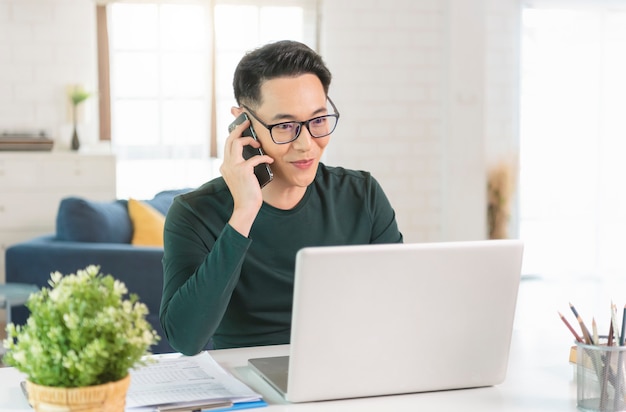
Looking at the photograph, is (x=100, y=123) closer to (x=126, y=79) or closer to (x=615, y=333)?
(x=126, y=79)

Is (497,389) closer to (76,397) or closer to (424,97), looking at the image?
(76,397)

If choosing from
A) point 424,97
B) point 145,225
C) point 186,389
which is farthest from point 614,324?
point 424,97

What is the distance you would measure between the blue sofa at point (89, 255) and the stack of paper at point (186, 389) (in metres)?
2.38

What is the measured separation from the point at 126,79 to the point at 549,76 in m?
3.20

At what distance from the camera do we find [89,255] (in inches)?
168

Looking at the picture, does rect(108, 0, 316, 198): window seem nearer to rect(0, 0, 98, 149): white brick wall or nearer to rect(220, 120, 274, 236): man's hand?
rect(0, 0, 98, 149): white brick wall

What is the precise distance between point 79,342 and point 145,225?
3.79m

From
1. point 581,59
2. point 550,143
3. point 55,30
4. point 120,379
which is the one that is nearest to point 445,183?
point 550,143

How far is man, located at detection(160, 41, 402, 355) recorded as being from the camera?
197 centimetres

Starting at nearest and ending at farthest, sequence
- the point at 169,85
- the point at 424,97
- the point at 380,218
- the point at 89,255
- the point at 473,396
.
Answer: the point at 473,396
the point at 380,218
the point at 89,255
the point at 169,85
the point at 424,97

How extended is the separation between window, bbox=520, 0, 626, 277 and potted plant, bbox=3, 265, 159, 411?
6.07 m

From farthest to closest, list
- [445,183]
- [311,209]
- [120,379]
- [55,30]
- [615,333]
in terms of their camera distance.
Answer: [445,183]
[55,30]
[311,209]
[615,333]
[120,379]

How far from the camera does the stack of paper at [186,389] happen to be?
1433 mm

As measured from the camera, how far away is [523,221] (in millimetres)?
7418
